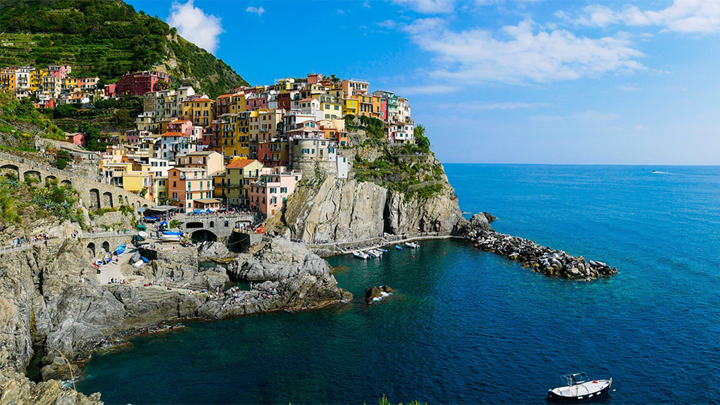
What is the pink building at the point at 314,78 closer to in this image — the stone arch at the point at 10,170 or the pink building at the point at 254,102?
the pink building at the point at 254,102

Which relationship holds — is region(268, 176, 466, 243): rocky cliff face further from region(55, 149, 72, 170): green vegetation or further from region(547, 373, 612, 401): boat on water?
region(547, 373, 612, 401): boat on water

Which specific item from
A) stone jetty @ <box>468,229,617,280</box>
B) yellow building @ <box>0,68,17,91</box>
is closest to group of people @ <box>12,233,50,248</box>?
stone jetty @ <box>468,229,617,280</box>

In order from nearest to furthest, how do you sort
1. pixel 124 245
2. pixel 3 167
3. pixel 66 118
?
1. pixel 3 167
2. pixel 124 245
3. pixel 66 118

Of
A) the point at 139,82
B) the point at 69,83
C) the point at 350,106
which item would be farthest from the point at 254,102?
the point at 69,83

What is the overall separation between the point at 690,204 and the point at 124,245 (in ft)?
449

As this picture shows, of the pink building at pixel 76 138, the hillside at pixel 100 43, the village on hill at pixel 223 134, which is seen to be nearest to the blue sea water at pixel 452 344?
the village on hill at pixel 223 134

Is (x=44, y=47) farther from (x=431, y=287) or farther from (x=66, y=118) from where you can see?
(x=431, y=287)

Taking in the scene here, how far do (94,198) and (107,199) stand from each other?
1.49 meters

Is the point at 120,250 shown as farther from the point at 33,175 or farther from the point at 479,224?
the point at 479,224

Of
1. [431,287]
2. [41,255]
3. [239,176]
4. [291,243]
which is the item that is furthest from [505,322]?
[239,176]

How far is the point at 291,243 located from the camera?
56938 mm

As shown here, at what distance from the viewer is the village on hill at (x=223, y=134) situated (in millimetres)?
68875

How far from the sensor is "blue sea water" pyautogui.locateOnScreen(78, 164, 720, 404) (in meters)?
31.4

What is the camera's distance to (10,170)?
50562mm
